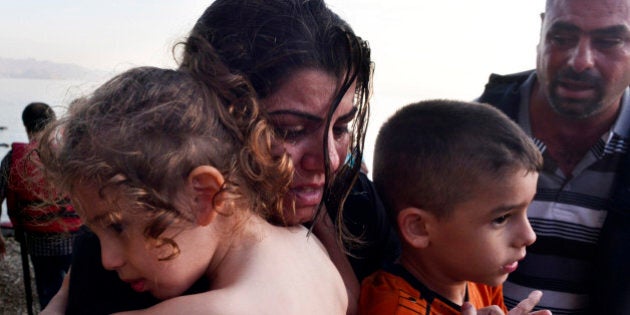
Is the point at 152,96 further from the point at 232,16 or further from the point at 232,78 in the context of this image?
the point at 232,16

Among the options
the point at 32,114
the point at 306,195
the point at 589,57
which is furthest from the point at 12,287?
the point at 589,57

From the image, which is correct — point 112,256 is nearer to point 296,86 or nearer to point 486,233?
point 296,86

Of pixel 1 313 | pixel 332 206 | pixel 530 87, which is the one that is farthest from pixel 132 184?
pixel 1 313

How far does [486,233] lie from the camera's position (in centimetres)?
150

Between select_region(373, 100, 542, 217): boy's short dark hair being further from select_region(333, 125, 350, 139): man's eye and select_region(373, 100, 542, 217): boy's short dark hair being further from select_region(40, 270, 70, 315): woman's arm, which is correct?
select_region(40, 270, 70, 315): woman's arm

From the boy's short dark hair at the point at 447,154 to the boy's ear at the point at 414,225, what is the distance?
0.02m

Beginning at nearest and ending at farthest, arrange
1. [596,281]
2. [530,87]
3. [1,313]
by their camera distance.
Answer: [596,281]
[530,87]
[1,313]

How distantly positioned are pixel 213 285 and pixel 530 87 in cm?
197

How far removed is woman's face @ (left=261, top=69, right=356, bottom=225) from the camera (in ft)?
4.28

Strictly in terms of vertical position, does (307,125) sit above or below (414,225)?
above

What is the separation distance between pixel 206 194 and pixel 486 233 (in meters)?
0.79

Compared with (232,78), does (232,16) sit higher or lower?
higher

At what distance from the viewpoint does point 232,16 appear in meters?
1.40

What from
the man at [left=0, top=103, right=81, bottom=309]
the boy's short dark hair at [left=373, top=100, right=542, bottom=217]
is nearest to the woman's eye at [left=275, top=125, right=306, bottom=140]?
the boy's short dark hair at [left=373, top=100, right=542, bottom=217]
